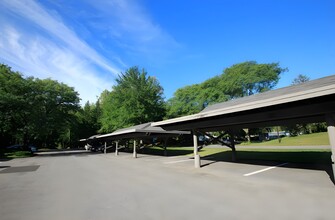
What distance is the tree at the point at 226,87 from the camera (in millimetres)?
36969

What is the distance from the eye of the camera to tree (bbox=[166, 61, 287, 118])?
3697 cm

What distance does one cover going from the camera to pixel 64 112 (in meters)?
39.8

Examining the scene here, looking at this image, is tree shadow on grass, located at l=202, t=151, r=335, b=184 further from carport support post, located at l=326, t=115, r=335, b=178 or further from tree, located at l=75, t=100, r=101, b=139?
tree, located at l=75, t=100, r=101, b=139

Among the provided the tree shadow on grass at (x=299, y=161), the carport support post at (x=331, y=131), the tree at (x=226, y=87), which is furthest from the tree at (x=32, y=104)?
the carport support post at (x=331, y=131)

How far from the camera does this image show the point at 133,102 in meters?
37.7

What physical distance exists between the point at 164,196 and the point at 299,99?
4.84 meters

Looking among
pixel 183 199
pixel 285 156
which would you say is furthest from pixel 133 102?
pixel 183 199

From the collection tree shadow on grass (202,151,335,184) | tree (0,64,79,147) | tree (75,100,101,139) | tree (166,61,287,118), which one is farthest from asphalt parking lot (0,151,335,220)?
tree (75,100,101,139)

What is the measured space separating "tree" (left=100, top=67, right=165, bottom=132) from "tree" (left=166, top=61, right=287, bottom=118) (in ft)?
12.8

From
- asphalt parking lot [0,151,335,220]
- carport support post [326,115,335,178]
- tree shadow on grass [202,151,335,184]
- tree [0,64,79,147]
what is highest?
tree [0,64,79,147]

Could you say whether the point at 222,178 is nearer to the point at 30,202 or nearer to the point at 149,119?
the point at 30,202

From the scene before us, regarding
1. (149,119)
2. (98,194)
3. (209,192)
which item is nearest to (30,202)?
(98,194)

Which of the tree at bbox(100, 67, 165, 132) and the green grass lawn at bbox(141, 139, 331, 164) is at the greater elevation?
the tree at bbox(100, 67, 165, 132)

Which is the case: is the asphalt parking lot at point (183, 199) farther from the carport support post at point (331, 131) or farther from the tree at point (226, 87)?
the tree at point (226, 87)
